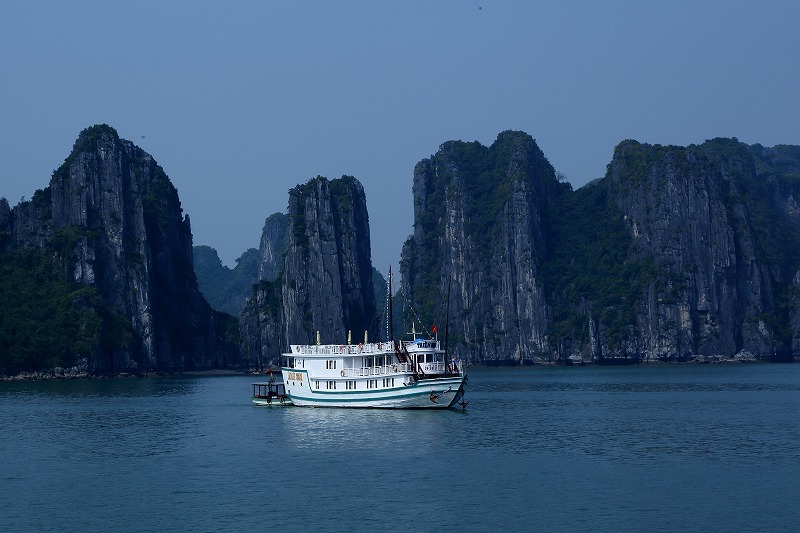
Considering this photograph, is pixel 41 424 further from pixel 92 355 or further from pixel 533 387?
pixel 92 355

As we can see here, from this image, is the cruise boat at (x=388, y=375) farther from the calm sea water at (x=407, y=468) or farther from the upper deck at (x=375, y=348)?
the calm sea water at (x=407, y=468)

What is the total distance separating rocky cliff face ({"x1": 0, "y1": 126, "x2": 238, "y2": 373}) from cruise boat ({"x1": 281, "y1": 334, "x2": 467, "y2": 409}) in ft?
302

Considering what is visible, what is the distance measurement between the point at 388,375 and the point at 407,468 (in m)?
27.3

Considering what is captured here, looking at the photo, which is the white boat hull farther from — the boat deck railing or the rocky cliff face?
the rocky cliff face

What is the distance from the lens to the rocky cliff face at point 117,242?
17612 cm

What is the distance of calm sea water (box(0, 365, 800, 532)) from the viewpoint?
4138 cm

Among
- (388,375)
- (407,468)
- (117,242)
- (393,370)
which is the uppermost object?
(117,242)

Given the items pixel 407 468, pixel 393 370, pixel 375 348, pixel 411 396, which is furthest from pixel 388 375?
pixel 407 468

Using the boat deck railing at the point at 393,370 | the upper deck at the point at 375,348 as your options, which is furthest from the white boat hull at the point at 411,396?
the upper deck at the point at 375,348

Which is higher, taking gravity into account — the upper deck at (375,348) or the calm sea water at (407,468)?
the upper deck at (375,348)

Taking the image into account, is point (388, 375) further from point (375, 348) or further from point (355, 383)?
point (355, 383)

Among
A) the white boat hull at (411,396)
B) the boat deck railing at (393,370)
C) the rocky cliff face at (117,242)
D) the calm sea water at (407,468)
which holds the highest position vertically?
the rocky cliff face at (117,242)

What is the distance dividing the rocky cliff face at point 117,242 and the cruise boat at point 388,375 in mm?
92018

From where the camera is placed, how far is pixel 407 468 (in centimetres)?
5294
